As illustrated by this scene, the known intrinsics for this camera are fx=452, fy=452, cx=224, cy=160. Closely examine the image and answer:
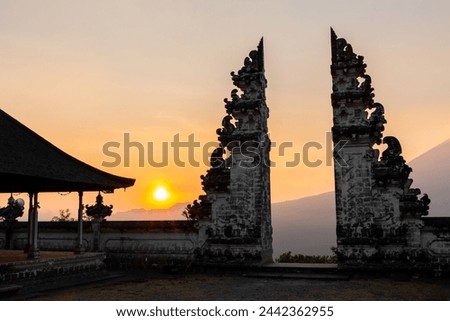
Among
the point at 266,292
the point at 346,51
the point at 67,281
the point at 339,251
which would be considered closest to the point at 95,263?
the point at 67,281

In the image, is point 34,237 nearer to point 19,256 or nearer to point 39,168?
point 19,256

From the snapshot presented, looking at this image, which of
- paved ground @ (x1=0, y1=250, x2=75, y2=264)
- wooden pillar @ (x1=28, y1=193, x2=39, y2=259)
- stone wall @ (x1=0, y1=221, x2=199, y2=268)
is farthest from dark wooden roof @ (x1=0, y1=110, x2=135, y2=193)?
paved ground @ (x1=0, y1=250, x2=75, y2=264)

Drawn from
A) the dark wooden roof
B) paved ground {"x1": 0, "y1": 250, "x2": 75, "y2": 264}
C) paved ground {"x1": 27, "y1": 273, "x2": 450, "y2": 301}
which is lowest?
paved ground {"x1": 27, "y1": 273, "x2": 450, "y2": 301}

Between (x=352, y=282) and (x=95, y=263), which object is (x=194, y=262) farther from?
(x=352, y=282)

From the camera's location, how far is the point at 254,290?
1170cm

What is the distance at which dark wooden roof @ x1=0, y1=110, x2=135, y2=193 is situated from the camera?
483 inches

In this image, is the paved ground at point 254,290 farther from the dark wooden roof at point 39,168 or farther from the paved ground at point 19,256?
the dark wooden roof at point 39,168

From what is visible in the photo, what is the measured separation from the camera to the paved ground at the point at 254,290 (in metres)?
10.7

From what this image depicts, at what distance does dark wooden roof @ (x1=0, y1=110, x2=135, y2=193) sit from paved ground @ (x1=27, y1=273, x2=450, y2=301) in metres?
3.21

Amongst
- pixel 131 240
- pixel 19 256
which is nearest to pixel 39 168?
pixel 19 256

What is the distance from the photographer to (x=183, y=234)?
1616cm

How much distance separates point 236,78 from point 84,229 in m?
8.14

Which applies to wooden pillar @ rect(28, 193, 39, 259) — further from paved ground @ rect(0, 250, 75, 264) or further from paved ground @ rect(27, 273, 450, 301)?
paved ground @ rect(27, 273, 450, 301)

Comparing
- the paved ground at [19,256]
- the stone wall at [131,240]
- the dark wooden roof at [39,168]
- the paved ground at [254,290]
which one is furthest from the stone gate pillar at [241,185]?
the paved ground at [19,256]
